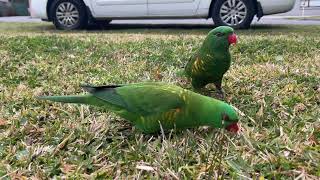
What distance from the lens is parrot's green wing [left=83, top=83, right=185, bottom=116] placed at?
A: 2.20 m

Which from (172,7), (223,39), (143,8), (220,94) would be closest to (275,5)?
(172,7)

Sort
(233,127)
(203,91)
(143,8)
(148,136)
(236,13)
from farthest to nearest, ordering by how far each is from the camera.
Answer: (143,8) < (236,13) < (203,91) < (148,136) < (233,127)

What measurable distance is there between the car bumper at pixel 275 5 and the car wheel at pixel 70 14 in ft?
11.5

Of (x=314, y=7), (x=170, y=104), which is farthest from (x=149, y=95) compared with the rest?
(x=314, y=7)

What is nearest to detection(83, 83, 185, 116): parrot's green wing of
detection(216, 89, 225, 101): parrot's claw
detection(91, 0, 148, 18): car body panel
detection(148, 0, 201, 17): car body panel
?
detection(216, 89, 225, 101): parrot's claw

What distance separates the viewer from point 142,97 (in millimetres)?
2268

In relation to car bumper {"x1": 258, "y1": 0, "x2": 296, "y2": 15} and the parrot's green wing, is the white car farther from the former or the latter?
the parrot's green wing

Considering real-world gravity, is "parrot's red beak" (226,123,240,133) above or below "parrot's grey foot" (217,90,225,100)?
above

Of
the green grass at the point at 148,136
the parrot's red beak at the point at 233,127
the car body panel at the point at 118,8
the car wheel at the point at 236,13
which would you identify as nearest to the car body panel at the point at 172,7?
the car body panel at the point at 118,8

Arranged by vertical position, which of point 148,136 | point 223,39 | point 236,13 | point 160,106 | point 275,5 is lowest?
point 236,13

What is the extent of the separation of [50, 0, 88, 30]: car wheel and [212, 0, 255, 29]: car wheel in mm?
2765

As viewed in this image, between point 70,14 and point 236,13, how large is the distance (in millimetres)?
3293

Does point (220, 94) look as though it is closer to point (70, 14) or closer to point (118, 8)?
point (118, 8)

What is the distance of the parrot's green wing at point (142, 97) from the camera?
7.23ft
